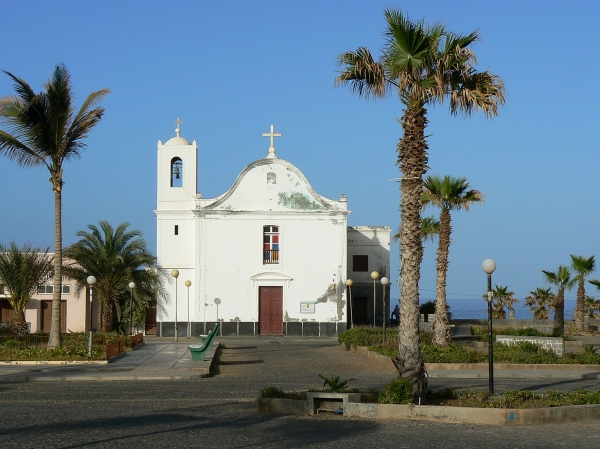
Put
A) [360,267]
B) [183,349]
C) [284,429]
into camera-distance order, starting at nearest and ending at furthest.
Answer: [284,429] → [183,349] → [360,267]

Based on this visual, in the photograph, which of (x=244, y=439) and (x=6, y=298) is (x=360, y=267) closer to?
(x=6, y=298)

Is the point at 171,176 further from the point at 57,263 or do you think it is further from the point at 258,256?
the point at 57,263

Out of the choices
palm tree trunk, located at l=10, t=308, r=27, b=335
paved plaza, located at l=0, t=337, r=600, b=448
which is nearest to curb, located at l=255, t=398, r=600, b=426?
paved plaza, located at l=0, t=337, r=600, b=448

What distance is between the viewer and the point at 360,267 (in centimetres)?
4947

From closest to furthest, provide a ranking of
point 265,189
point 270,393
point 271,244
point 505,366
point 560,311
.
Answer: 1. point 270,393
2. point 505,366
3. point 560,311
4. point 265,189
5. point 271,244

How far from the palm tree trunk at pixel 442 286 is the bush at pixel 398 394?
15425 mm

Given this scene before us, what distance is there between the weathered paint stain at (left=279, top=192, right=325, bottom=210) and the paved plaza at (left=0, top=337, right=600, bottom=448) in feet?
74.0

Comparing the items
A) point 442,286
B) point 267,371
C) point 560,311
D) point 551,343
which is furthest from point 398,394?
point 560,311

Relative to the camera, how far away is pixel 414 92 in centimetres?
1542

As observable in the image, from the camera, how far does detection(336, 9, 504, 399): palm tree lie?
1484 centimetres

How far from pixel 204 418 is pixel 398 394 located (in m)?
3.02

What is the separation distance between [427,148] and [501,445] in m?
6.10

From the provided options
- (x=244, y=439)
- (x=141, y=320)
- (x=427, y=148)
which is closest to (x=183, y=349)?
(x=141, y=320)

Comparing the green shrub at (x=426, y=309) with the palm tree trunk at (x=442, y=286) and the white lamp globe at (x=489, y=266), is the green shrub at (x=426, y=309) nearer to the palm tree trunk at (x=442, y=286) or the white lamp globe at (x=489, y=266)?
the palm tree trunk at (x=442, y=286)
